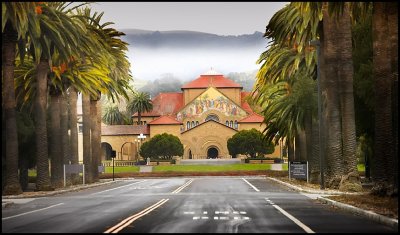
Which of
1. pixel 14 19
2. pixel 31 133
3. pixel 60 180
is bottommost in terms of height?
pixel 60 180

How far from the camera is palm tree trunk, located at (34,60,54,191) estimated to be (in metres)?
42.6

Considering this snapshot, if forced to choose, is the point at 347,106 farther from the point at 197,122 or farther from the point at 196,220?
the point at 197,122

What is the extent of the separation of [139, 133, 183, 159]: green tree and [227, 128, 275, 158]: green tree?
10.6 metres

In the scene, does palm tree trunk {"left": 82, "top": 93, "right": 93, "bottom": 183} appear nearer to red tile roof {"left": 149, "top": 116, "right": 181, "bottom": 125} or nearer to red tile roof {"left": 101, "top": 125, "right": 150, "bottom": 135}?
red tile roof {"left": 149, "top": 116, "right": 181, "bottom": 125}

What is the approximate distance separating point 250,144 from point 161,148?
16.3 m

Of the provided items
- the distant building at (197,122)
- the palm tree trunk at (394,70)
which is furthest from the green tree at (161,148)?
the palm tree trunk at (394,70)

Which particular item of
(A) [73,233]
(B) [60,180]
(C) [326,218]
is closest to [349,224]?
(C) [326,218]

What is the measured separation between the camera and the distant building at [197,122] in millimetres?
140375

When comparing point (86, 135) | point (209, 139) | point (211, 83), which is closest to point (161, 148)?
point (209, 139)

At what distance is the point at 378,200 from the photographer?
1014 inches

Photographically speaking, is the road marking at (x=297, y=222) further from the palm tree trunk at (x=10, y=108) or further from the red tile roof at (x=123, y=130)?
the red tile roof at (x=123, y=130)

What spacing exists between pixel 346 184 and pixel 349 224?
1742cm

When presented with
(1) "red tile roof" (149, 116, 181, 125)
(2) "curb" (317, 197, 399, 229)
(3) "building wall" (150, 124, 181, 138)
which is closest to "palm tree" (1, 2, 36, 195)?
(2) "curb" (317, 197, 399, 229)

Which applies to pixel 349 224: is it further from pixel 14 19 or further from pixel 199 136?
pixel 199 136
